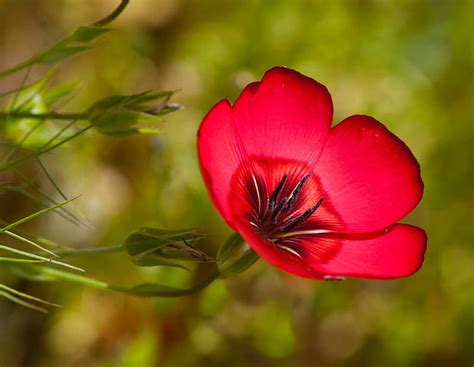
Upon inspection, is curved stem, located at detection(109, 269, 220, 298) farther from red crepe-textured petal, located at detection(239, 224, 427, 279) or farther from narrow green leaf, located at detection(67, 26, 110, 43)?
narrow green leaf, located at detection(67, 26, 110, 43)

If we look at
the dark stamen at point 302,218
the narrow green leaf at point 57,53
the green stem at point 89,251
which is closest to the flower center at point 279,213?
the dark stamen at point 302,218

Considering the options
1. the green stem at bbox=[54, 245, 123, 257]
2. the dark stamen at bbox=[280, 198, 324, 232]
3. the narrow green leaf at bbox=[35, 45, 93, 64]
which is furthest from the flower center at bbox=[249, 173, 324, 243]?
the narrow green leaf at bbox=[35, 45, 93, 64]

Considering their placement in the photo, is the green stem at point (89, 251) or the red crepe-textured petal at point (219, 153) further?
the green stem at point (89, 251)

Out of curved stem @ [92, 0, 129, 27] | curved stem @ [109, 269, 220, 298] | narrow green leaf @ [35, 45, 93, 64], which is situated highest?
curved stem @ [92, 0, 129, 27]

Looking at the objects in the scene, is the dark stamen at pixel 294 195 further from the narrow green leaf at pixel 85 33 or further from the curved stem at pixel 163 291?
the narrow green leaf at pixel 85 33

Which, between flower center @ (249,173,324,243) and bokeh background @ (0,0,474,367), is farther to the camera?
bokeh background @ (0,0,474,367)

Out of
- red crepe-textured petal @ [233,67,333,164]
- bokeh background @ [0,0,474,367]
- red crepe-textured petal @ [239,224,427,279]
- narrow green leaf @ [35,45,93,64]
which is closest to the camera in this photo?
red crepe-textured petal @ [239,224,427,279]

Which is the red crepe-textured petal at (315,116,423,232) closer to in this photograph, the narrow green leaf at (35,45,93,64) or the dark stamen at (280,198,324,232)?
the dark stamen at (280,198,324,232)

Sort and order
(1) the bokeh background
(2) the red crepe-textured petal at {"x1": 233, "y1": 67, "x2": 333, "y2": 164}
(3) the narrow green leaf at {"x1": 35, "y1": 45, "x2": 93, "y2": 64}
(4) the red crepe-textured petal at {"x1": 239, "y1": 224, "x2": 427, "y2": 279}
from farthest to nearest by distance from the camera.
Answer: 1. (1) the bokeh background
2. (3) the narrow green leaf at {"x1": 35, "y1": 45, "x2": 93, "y2": 64}
3. (2) the red crepe-textured petal at {"x1": 233, "y1": 67, "x2": 333, "y2": 164}
4. (4) the red crepe-textured petal at {"x1": 239, "y1": 224, "x2": 427, "y2": 279}

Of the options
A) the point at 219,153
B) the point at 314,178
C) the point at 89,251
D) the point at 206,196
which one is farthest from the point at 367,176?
the point at 206,196

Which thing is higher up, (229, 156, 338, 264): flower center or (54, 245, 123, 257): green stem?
(229, 156, 338, 264): flower center
